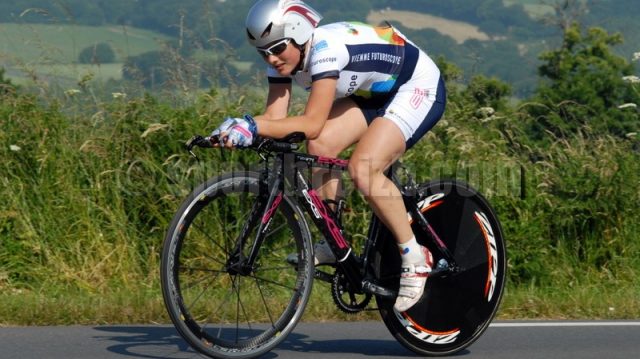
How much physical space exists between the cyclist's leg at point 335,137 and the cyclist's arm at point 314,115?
536mm

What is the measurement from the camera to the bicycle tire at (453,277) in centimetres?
560

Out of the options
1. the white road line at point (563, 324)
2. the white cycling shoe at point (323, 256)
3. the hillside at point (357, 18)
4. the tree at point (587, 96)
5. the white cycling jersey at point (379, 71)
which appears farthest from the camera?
the tree at point (587, 96)

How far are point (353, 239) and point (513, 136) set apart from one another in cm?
238

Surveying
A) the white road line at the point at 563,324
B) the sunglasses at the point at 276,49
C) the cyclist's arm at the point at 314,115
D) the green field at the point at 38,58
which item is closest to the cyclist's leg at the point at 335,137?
the cyclist's arm at the point at 314,115

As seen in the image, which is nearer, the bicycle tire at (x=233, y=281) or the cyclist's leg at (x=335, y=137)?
the bicycle tire at (x=233, y=281)

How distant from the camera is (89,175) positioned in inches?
323

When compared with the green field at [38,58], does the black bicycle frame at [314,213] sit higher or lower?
lower

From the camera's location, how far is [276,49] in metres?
5.09

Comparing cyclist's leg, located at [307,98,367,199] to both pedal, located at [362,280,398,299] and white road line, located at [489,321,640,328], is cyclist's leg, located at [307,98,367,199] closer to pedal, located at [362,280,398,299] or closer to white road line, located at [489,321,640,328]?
pedal, located at [362,280,398,299]

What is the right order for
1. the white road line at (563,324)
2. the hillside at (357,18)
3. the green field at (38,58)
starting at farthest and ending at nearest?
the hillside at (357,18)
the green field at (38,58)
the white road line at (563,324)

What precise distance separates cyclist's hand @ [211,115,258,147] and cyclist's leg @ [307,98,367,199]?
0.86 metres

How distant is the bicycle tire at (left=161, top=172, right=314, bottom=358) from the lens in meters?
4.96

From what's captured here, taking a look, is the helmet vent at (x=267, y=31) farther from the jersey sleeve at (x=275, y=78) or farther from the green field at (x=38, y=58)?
the green field at (x=38, y=58)

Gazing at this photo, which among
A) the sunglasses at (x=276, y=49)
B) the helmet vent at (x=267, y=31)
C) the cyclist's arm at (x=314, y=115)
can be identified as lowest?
the cyclist's arm at (x=314, y=115)
